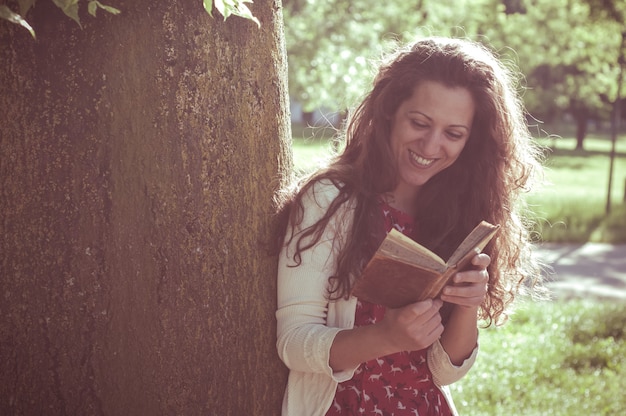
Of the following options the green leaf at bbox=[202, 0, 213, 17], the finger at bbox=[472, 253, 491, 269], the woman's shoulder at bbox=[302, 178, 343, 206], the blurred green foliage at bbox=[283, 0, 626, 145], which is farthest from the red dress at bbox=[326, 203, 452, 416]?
the blurred green foliage at bbox=[283, 0, 626, 145]

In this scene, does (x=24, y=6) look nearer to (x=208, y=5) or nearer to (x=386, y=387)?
(x=208, y=5)

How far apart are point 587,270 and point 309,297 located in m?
9.35

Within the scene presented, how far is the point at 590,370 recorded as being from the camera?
592cm

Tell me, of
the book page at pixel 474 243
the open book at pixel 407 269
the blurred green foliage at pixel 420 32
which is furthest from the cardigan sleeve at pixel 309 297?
the blurred green foliage at pixel 420 32

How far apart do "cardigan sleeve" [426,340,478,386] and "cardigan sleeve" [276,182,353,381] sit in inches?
17.0

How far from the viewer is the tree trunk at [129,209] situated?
7.22ft

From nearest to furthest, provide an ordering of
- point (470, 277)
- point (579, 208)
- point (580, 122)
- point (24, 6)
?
point (24, 6) → point (470, 277) → point (579, 208) → point (580, 122)

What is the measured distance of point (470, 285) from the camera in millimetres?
2338

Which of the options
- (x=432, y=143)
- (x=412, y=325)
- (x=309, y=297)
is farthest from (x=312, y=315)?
(x=432, y=143)

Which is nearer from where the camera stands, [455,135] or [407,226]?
[455,135]

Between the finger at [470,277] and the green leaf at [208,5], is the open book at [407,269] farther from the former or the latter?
the green leaf at [208,5]

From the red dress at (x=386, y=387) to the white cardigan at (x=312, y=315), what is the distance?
0.33ft

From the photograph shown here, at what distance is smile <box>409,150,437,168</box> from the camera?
2.72 m

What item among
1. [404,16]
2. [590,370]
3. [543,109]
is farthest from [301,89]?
[543,109]
